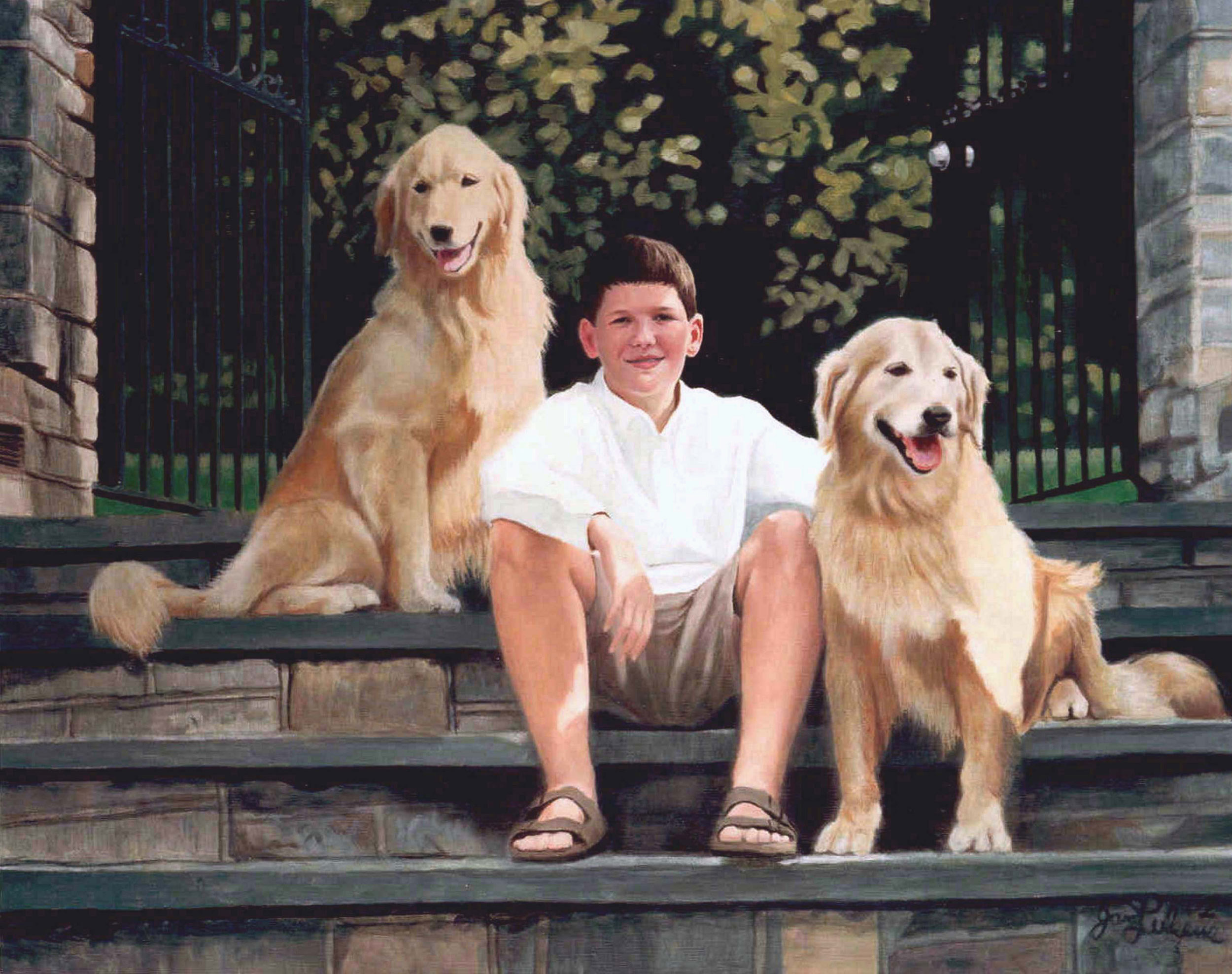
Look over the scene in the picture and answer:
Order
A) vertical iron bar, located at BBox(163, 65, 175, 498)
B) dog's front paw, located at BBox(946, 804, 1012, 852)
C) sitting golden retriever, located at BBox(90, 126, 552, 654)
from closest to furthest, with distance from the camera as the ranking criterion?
1. dog's front paw, located at BBox(946, 804, 1012, 852)
2. sitting golden retriever, located at BBox(90, 126, 552, 654)
3. vertical iron bar, located at BBox(163, 65, 175, 498)

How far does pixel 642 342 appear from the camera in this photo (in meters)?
3.40

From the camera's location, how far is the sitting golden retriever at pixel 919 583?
124 inches

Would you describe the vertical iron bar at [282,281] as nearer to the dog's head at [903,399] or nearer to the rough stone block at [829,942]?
the dog's head at [903,399]

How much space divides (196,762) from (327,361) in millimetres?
2364

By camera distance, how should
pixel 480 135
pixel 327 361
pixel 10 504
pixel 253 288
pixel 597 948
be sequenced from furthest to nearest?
1. pixel 480 135
2. pixel 327 361
3. pixel 253 288
4. pixel 10 504
5. pixel 597 948

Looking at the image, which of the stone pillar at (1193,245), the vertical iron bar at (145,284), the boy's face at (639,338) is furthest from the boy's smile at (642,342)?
the vertical iron bar at (145,284)

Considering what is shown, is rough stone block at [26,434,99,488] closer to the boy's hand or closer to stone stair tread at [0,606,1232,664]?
stone stair tread at [0,606,1232,664]

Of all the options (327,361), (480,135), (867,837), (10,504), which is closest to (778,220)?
(480,135)

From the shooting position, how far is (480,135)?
5.84 m

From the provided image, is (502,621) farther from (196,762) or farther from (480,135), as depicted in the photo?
(480,135)

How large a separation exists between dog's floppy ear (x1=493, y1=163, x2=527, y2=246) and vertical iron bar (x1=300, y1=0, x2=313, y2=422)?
43.0 inches

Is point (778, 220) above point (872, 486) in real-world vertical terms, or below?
above

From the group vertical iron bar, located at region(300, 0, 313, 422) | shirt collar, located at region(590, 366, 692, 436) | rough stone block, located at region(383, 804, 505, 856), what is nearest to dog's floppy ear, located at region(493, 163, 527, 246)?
shirt collar, located at region(590, 366, 692, 436)
